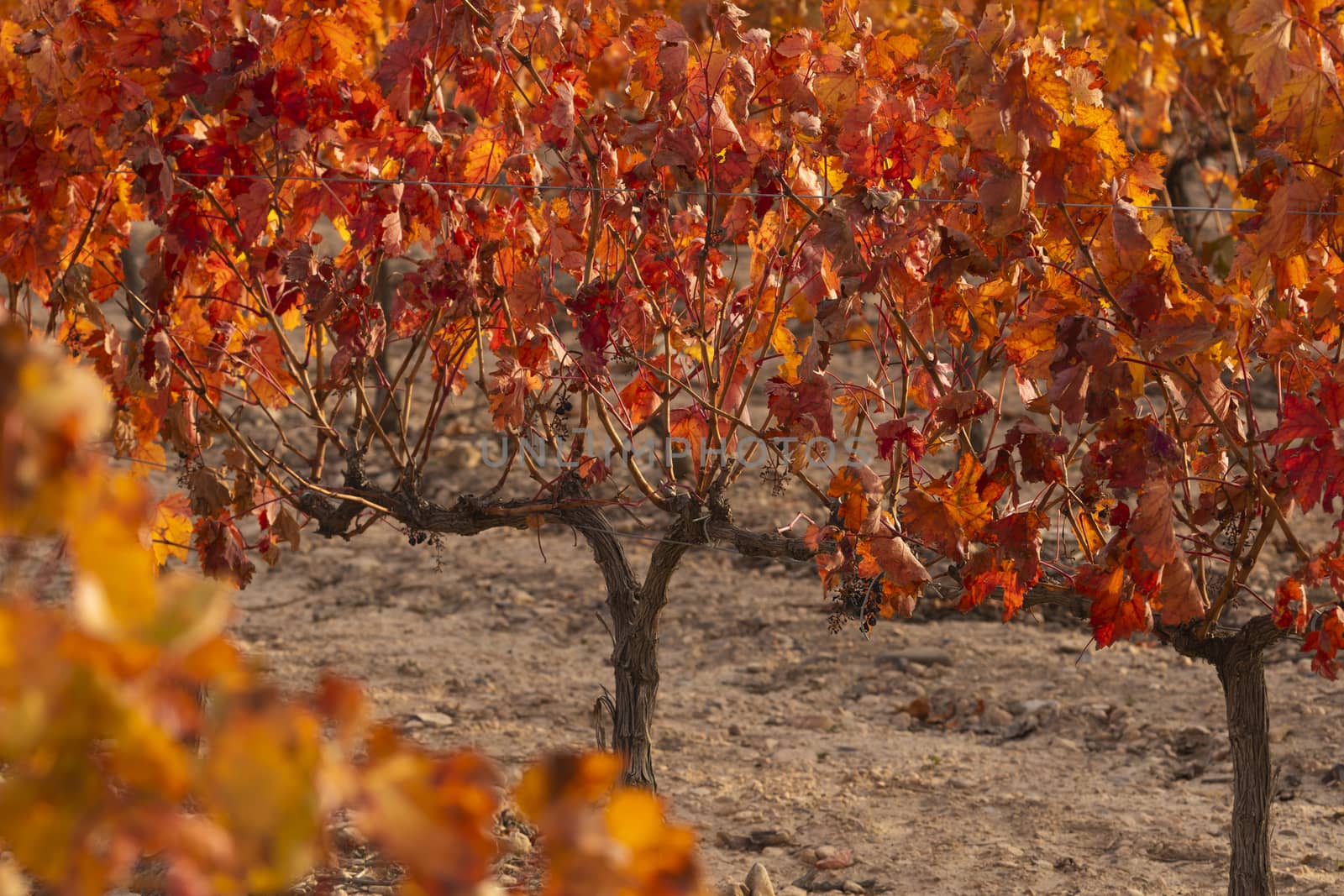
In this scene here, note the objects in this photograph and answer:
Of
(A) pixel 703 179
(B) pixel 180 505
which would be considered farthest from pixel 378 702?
(A) pixel 703 179

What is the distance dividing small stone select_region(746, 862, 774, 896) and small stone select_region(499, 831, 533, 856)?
20.2 inches

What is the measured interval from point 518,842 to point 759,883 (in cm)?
58

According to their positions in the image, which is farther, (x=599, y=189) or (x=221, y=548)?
(x=221, y=548)

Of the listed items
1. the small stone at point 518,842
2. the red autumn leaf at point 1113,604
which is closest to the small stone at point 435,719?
the small stone at point 518,842

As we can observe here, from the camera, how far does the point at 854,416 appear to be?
298 cm

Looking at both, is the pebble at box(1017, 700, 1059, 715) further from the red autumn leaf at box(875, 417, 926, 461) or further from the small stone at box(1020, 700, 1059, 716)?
the red autumn leaf at box(875, 417, 926, 461)

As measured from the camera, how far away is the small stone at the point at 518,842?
312cm

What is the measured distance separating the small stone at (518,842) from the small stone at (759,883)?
51cm

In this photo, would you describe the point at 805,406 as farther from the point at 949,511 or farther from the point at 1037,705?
the point at 1037,705

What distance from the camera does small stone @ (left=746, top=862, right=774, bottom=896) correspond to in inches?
115

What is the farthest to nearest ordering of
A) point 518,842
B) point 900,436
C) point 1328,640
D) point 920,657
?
point 920,657 < point 518,842 < point 900,436 < point 1328,640

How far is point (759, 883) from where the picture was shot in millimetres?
2930

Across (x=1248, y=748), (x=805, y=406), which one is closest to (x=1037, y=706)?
(x=1248, y=748)

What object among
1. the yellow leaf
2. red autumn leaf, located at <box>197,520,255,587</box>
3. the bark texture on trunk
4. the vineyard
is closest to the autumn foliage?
the vineyard
